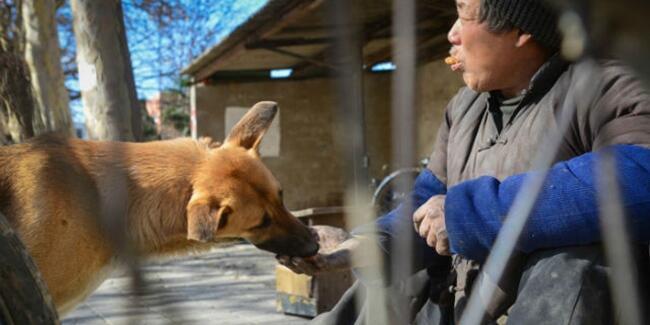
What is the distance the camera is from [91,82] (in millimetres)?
5289

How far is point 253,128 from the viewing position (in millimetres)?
3277

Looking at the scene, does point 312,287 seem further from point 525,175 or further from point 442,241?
point 525,175

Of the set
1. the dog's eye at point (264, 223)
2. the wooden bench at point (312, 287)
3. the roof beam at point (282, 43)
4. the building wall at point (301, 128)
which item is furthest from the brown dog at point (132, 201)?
the building wall at point (301, 128)

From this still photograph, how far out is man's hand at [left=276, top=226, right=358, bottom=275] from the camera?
2.26 metres

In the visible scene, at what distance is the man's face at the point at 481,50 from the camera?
2031 mm

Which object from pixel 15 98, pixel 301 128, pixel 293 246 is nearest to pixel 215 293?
pixel 15 98

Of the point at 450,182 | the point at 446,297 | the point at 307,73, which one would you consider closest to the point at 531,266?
the point at 446,297

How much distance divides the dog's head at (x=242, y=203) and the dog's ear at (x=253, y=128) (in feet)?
0.28

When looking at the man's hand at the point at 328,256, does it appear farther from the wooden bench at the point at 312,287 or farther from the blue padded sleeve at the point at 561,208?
the wooden bench at the point at 312,287

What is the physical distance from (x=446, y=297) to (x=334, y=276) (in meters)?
2.99

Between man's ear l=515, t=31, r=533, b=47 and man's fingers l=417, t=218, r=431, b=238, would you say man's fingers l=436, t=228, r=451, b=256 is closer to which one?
man's fingers l=417, t=218, r=431, b=238

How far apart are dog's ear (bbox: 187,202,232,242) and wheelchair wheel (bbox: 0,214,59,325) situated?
1030 mm

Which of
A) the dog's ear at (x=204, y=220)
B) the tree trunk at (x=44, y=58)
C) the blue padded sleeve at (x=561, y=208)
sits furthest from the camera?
the tree trunk at (x=44, y=58)

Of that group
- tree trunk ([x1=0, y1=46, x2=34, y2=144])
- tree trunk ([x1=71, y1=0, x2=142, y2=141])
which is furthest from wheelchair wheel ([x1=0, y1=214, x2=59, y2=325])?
tree trunk ([x1=0, y1=46, x2=34, y2=144])
